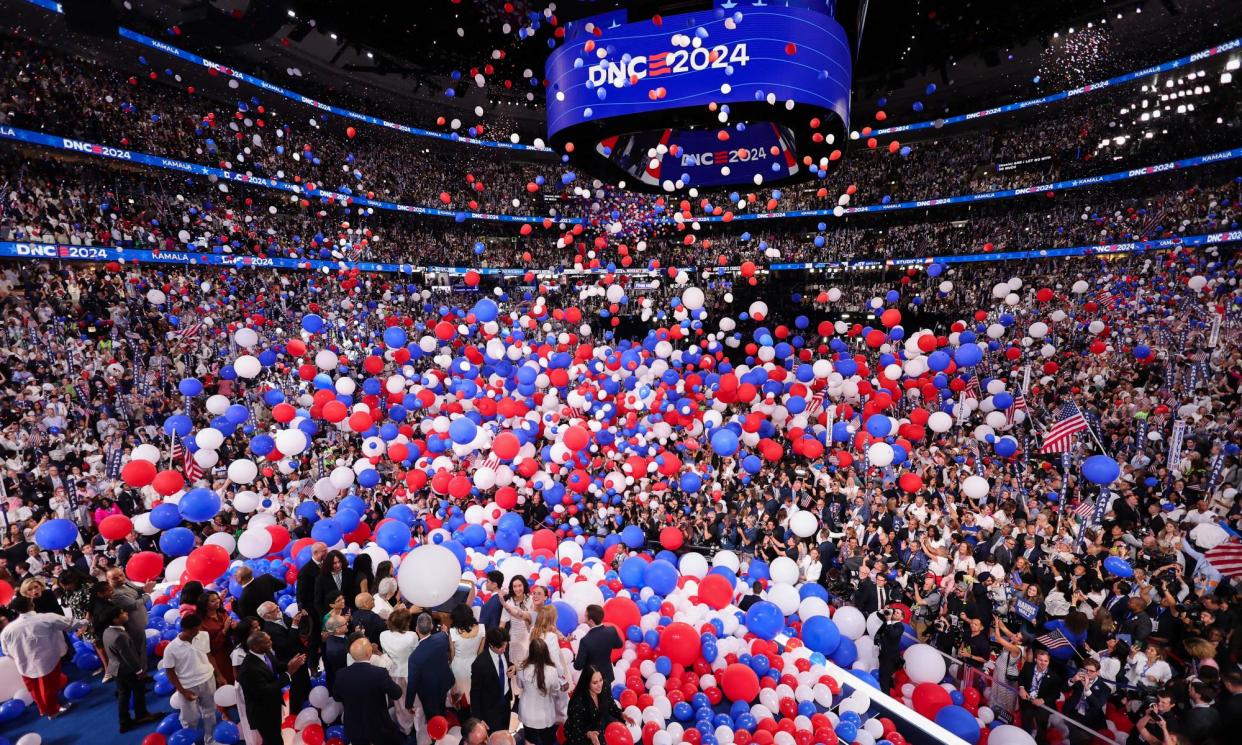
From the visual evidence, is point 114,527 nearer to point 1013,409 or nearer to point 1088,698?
point 1088,698

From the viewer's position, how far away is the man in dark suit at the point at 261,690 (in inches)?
161

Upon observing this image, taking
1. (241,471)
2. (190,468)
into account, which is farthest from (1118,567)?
(190,468)

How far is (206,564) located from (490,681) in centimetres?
363

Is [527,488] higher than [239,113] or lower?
lower

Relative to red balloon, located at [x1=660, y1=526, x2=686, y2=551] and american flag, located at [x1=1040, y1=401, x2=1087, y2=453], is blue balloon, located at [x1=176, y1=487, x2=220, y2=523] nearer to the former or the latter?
red balloon, located at [x1=660, y1=526, x2=686, y2=551]

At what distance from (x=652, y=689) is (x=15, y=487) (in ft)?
34.9

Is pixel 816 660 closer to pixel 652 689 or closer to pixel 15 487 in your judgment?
pixel 652 689

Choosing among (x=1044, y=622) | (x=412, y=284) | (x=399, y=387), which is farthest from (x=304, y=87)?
(x=1044, y=622)

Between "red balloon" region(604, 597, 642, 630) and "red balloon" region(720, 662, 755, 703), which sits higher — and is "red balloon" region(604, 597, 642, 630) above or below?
above

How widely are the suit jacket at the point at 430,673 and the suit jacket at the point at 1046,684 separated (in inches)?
191

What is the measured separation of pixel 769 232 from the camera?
28.9m

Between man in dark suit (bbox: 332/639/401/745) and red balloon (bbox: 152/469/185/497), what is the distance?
413cm

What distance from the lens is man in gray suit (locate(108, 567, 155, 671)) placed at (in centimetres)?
500

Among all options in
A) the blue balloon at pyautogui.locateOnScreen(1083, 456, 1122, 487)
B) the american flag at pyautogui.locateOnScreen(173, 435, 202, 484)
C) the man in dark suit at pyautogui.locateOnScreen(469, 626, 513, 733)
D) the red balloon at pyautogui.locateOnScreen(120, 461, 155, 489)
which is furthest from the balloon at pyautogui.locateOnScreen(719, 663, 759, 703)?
the american flag at pyautogui.locateOnScreen(173, 435, 202, 484)
